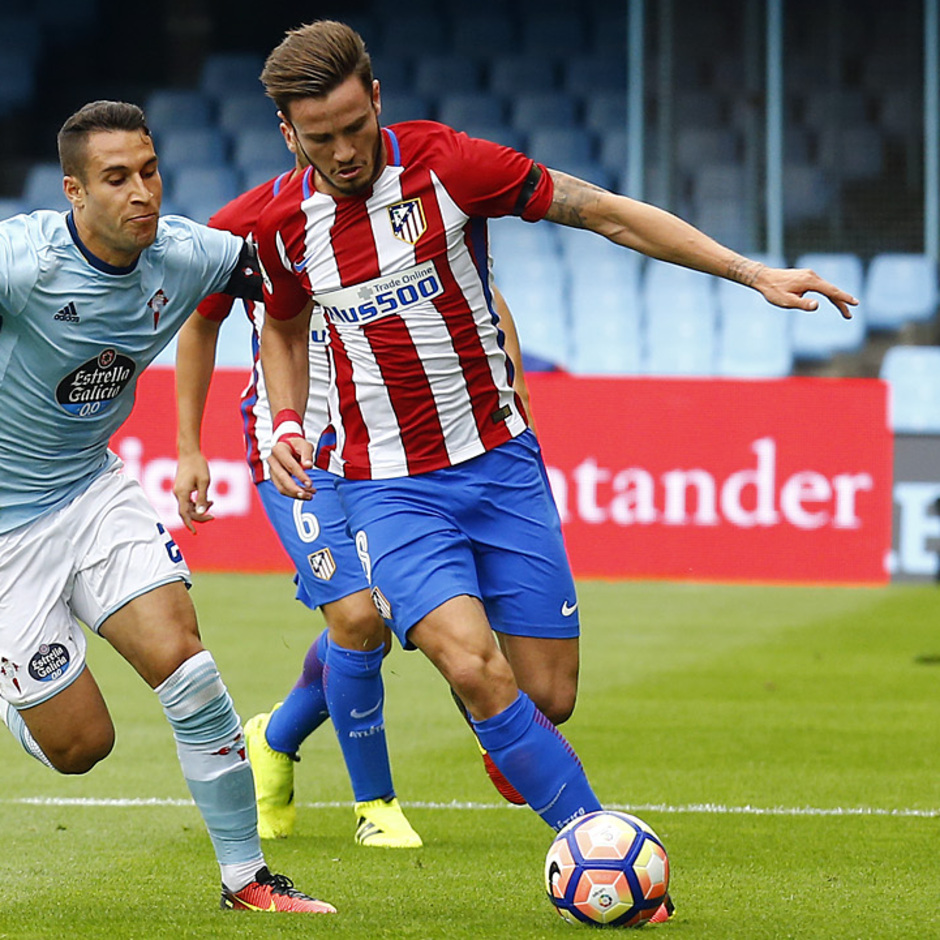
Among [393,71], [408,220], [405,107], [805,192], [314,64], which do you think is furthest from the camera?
[393,71]

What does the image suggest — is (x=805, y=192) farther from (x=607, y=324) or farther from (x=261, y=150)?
(x=261, y=150)

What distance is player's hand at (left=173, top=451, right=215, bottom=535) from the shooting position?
5016 millimetres

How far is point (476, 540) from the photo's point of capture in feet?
15.2

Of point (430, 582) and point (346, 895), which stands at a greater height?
point (430, 582)

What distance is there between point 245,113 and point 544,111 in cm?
320

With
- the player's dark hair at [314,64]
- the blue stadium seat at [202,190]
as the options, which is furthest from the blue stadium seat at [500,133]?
the player's dark hair at [314,64]

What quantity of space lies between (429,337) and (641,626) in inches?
233

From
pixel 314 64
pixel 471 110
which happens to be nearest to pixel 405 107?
pixel 471 110

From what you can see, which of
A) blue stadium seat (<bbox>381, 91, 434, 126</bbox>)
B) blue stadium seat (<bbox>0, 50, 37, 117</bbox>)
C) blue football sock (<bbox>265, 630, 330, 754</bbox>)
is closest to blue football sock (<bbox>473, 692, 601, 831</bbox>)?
blue football sock (<bbox>265, 630, 330, 754</bbox>)

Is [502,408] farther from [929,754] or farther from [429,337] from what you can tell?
[929,754]

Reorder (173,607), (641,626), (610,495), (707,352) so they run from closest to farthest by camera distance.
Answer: (173,607) → (641,626) → (610,495) → (707,352)

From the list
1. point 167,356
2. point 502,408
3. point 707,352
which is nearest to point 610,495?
point 707,352

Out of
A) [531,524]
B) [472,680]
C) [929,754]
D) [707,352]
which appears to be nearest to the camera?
[472,680]

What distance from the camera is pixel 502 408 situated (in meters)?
4.71
